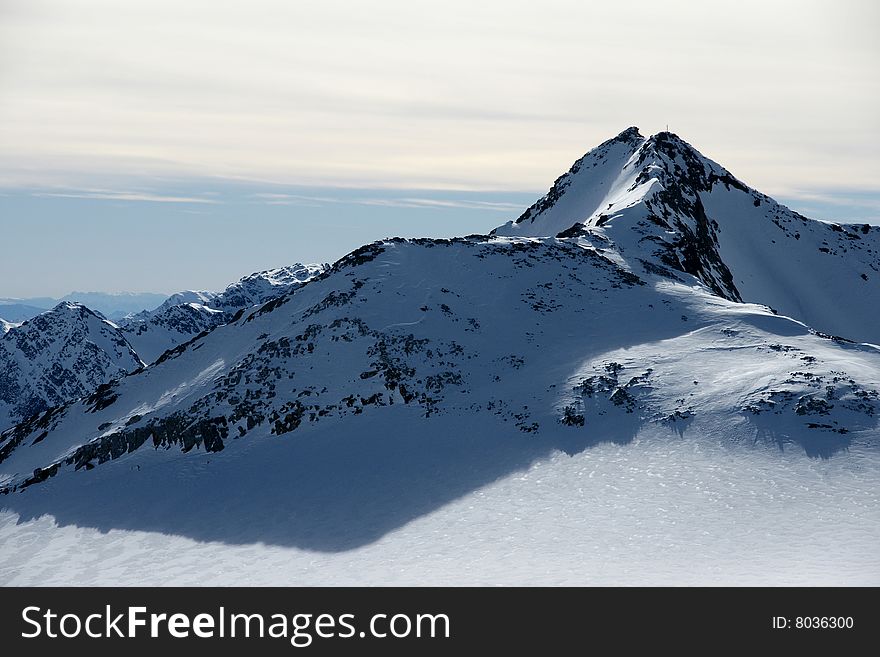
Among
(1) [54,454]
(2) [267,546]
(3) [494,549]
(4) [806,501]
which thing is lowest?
(1) [54,454]

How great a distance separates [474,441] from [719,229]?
6027 cm

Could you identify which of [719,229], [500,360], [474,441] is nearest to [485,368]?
[500,360]

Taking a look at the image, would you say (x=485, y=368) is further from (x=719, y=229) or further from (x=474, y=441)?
(x=719, y=229)

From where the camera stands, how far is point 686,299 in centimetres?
4969

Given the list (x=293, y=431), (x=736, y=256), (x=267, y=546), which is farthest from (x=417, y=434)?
(x=736, y=256)

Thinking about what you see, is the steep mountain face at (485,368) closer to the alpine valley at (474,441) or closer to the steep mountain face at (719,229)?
the alpine valley at (474,441)

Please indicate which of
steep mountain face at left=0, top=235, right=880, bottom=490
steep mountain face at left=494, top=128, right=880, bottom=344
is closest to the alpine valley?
steep mountain face at left=0, top=235, right=880, bottom=490

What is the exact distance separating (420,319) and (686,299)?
54.5ft

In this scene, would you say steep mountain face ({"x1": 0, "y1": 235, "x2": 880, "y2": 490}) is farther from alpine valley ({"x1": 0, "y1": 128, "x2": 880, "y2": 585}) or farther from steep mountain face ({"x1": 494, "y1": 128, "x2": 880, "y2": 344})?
steep mountain face ({"x1": 494, "y1": 128, "x2": 880, "y2": 344})

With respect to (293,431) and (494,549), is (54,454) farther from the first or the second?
(494,549)

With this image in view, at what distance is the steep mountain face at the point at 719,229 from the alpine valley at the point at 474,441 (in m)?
10.8

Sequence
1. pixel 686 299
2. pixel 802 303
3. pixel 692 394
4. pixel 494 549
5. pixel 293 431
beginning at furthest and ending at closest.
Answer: pixel 802 303, pixel 686 299, pixel 293 431, pixel 692 394, pixel 494 549

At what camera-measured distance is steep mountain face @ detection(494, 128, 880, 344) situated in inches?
2741

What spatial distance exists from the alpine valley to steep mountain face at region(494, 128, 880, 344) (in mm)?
10824
